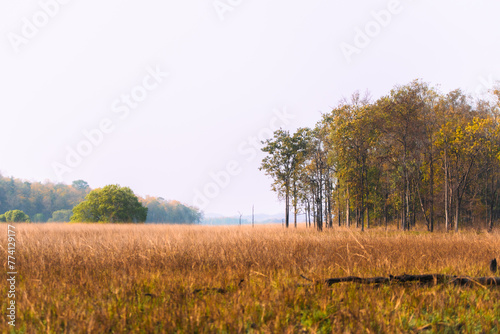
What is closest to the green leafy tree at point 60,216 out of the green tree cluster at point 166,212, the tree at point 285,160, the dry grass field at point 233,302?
the green tree cluster at point 166,212

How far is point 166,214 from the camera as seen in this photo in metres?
138

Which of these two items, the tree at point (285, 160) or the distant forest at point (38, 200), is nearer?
the tree at point (285, 160)

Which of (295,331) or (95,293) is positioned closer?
(295,331)

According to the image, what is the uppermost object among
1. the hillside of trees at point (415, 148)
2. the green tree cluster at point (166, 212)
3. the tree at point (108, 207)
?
the hillside of trees at point (415, 148)

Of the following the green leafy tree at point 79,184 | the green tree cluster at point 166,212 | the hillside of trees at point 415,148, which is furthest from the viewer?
the green leafy tree at point 79,184

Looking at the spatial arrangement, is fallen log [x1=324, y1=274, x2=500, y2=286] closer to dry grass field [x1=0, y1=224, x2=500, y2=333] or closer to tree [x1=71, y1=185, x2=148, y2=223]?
dry grass field [x1=0, y1=224, x2=500, y2=333]

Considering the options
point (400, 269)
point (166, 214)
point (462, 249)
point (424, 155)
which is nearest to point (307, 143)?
point (424, 155)

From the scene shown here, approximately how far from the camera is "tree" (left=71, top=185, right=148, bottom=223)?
5078 cm

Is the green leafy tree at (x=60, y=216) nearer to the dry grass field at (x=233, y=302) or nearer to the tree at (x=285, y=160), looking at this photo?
the tree at (x=285, y=160)

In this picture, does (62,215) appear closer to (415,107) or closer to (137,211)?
(137,211)

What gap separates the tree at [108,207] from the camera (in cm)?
5078

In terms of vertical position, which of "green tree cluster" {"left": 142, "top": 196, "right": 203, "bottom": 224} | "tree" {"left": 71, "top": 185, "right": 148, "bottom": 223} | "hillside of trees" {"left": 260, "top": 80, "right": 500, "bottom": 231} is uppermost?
"hillside of trees" {"left": 260, "top": 80, "right": 500, "bottom": 231}

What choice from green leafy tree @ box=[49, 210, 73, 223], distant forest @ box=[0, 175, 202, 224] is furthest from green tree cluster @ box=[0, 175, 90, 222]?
green leafy tree @ box=[49, 210, 73, 223]

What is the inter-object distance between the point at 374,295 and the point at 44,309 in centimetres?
420
